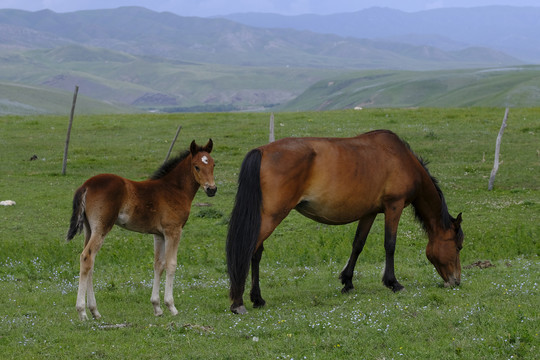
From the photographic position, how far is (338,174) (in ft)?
35.8

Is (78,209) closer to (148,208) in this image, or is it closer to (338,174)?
(148,208)

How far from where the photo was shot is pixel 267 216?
33.8 ft

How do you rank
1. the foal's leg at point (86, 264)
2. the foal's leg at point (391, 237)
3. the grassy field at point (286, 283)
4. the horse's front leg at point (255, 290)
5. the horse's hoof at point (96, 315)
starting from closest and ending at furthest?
the grassy field at point (286, 283) → the foal's leg at point (86, 264) → the horse's hoof at point (96, 315) → the horse's front leg at point (255, 290) → the foal's leg at point (391, 237)

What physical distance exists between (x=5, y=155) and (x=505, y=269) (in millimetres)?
29202

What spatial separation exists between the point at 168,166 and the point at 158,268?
1647mm

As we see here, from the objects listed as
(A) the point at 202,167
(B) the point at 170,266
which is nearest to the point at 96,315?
(B) the point at 170,266

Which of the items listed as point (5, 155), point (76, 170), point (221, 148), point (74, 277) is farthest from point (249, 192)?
point (5, 155)

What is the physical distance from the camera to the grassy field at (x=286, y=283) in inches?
326


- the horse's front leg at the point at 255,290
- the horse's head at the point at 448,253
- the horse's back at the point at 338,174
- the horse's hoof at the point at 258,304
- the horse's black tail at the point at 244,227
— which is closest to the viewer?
the horse's black tail at the point at 244,227

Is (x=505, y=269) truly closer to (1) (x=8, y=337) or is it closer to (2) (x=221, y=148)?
(1) (x=8, y=337)

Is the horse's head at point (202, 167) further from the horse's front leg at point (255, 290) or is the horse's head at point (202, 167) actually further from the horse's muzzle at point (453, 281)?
the horse's muzzle at point (453, 281)

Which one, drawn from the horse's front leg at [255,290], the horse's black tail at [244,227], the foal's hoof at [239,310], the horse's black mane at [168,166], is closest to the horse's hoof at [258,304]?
the horse's front leg at [255,290]

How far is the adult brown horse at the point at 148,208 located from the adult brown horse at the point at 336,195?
2.63ft

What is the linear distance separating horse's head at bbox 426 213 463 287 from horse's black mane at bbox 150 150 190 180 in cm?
478
